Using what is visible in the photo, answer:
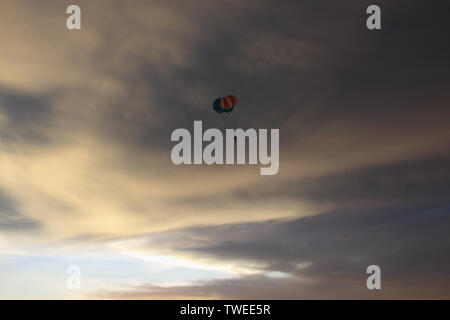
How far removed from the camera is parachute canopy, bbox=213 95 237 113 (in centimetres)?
6069

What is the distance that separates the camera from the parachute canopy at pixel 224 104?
60688 mm

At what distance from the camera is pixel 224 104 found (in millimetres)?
60875
